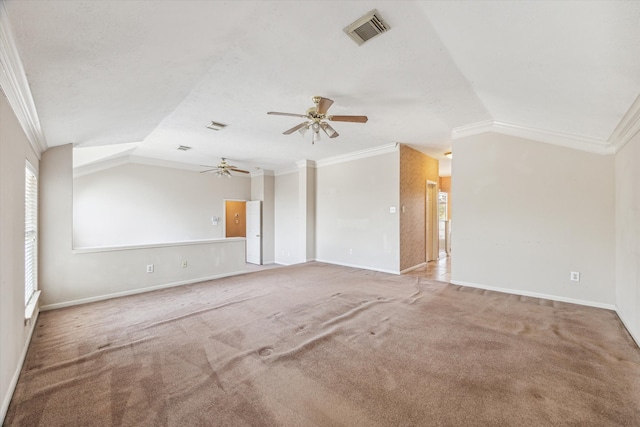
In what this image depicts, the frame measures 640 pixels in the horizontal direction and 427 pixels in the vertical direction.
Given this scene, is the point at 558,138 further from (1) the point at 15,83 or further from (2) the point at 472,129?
(1) the point at 15,83

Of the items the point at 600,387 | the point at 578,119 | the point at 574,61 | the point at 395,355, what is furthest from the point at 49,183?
the point at 578,119

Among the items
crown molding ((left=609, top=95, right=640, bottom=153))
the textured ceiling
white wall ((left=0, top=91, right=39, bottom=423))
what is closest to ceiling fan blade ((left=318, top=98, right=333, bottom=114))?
the textured ceiling

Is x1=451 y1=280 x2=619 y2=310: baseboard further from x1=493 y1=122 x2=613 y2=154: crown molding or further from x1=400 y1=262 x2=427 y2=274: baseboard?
x1=493 y1=122 x2=613 y2=154: crown molding

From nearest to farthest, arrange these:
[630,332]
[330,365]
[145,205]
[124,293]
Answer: [330,365]
[630,332]
[124,293]
[145,205]

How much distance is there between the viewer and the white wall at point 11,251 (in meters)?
1.74

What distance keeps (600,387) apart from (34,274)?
225 inches

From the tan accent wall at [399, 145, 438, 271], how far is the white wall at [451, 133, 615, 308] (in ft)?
3.74

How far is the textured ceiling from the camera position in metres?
1.59

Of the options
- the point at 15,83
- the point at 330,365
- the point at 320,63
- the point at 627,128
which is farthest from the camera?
the point at 627,128

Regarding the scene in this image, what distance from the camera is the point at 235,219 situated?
9664 mm

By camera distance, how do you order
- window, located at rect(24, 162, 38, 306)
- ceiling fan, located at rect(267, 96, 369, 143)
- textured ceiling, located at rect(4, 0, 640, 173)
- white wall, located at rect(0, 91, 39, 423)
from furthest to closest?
ceiling fan, located at rect(267, 96, 369, 143) < window, located at rect(24, 162, 38, 306) < white wall, located at rect(0, 91, 39, 423) < textured ceiling, located at rect(4, 0, 640, 173)

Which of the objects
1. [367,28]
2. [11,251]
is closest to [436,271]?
[367,28]

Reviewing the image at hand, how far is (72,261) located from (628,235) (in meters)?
6.93

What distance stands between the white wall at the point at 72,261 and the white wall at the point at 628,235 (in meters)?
6.04
